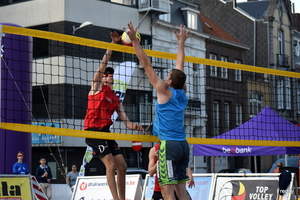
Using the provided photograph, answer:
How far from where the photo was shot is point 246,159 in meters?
41.9

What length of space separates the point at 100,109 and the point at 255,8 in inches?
1632

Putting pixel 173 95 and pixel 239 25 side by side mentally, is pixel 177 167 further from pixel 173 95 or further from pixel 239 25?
pixel 239 25

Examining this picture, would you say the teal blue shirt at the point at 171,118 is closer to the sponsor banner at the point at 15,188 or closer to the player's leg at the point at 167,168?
the player's leg at the point at 167,168

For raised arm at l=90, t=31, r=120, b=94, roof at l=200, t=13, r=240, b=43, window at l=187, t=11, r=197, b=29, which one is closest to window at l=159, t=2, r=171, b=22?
window at l=187, t=11, r=197, b=29

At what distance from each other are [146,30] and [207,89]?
6353 mm

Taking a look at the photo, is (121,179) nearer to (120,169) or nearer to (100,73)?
(120,169)

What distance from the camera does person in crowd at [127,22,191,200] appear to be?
7078 mm

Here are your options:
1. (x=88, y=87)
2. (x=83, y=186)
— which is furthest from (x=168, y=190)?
(x=88, y=87)

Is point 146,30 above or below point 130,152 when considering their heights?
above

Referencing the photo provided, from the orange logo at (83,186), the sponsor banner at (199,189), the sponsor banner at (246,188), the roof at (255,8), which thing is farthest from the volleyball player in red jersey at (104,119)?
the roof at (255,8)

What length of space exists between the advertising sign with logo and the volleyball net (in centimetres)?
117

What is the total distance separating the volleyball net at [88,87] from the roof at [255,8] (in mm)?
7737

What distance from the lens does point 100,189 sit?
12453 millimetres

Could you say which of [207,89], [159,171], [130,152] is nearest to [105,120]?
[159,171]
